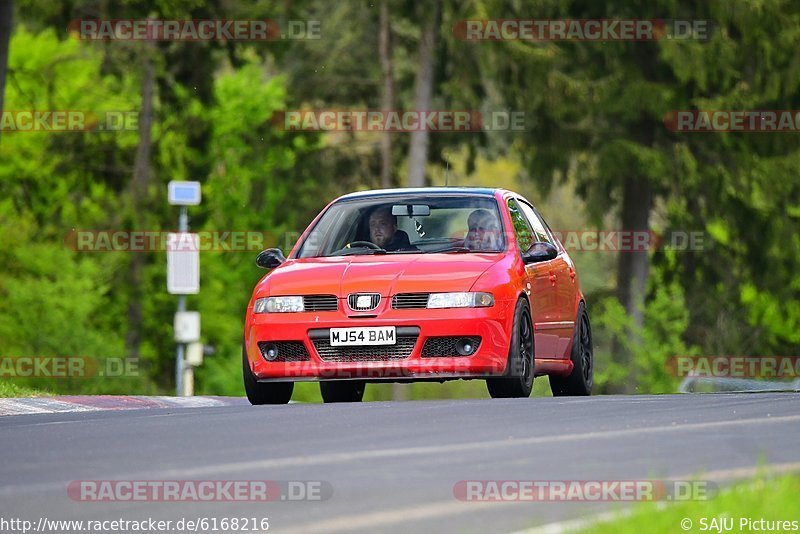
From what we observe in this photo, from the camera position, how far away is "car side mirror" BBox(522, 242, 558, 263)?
49.4 ft

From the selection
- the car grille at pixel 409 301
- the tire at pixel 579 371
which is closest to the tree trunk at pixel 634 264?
the tire at pixel 579 371

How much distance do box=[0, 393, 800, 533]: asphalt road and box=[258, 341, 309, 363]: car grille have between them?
3.79 ft

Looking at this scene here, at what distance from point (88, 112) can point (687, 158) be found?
1779 centimetres

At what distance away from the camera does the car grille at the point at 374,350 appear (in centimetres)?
1404

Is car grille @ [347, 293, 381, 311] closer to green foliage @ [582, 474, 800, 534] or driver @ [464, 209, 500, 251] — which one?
driver @ [464, 209, 500, 251]

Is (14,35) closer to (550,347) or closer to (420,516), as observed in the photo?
(550,347)

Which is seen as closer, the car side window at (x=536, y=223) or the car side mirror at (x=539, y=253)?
the car side mirror at (x=539, y=253)

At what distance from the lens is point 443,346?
14109mm

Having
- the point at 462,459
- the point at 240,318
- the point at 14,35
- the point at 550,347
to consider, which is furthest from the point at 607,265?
the point at 462,459

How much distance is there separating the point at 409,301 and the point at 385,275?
1.01 ft

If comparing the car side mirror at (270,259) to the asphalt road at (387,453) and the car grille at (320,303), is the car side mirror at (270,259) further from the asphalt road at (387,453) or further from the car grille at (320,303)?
the asphalt road at (387,453)

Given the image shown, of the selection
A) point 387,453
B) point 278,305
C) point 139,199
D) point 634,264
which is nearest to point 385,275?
point 278,305

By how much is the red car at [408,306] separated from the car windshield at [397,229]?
0.04ft

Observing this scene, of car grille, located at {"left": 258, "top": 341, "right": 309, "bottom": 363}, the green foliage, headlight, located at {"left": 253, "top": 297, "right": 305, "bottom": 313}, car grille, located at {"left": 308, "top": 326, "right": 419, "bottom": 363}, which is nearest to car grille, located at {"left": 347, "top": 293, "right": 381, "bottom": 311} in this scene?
car grille, located at {"left": 308, "top": 326, "right": 419, "bottom": 363}
